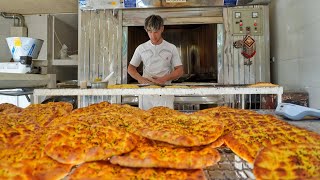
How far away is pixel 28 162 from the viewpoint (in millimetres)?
760

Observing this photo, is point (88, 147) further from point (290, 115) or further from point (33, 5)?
point (33, 5)

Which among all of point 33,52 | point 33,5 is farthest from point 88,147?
point 33,5

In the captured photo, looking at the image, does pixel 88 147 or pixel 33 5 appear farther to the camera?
pixel 33 5

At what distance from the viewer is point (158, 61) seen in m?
3.67

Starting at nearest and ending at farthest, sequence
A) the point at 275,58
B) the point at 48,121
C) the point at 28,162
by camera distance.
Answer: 1. the point at 28,162
2. the point at 48,121
3. the point at 275,58

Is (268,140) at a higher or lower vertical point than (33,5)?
lower

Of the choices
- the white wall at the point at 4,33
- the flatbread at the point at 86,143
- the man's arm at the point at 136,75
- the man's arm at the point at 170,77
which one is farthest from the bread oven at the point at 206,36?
the flatbread at the point at 86,143

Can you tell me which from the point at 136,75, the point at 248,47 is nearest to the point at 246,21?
the point at 248,47

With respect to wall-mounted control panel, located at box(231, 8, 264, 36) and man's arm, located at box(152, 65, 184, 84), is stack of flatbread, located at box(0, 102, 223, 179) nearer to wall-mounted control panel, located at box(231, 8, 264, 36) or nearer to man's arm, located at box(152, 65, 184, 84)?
man's arm, located at box(152, 65, 184, 84)

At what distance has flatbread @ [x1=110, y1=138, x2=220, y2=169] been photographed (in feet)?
2.49

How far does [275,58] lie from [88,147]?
13.6 feet

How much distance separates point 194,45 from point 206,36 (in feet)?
0.91

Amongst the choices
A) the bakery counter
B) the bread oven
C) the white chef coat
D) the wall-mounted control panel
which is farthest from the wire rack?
the wall-mounted control panel

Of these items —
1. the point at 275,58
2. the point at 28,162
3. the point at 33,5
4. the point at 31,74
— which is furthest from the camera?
the point at 33,5
